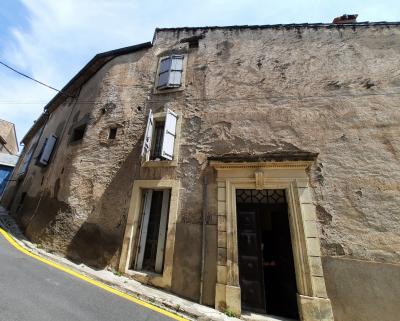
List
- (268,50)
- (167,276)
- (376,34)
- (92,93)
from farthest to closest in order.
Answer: (92,93) < (268,50) < (376,34) < (167,276)

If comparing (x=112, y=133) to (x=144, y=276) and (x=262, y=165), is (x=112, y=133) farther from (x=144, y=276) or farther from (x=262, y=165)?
(x=262, y=165)

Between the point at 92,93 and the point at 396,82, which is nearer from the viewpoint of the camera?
the point at 396,82

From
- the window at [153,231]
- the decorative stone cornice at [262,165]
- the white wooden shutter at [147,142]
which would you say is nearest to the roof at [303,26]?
the white wooden shutter at [147,142]

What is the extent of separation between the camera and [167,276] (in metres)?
4.75

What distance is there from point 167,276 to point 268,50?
278 inches

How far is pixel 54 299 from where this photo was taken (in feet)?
10.7

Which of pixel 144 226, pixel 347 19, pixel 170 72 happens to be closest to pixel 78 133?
pixel 170 72

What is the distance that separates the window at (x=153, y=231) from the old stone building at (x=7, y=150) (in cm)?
1719

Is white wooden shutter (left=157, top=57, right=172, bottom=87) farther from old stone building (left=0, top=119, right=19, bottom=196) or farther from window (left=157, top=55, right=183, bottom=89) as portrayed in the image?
old stone building (left=0, top=119, right=19, bottom=196)

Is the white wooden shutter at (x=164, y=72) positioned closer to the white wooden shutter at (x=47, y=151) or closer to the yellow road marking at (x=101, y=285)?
the white wooden shutter at (x=47, y=151)

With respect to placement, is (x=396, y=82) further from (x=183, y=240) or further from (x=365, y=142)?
(x=183, y=240)

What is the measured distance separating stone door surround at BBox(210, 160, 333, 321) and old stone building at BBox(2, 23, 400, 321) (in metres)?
0.02

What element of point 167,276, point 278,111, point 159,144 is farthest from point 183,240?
point 278,111

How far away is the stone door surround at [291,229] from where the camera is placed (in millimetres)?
4004
